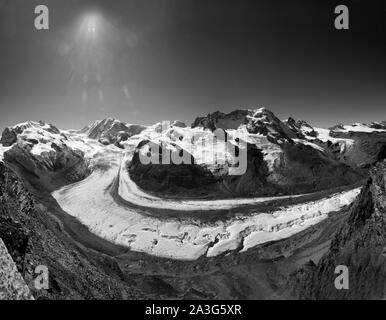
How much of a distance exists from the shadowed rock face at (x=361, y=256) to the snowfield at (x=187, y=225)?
2712 cm

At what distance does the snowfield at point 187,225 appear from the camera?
61.4 meters

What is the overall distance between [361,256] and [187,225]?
158 ft

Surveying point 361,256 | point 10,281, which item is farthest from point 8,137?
point 361,256

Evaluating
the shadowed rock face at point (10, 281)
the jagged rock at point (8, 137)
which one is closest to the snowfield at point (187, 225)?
the shadowed rock face at point (10, 281)

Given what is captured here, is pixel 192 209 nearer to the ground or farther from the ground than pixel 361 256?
nearer to the ground

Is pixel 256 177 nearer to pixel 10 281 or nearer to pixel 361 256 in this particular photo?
pixel 361 256

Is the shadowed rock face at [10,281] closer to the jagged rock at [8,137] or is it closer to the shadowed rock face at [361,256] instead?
the shadowed rock face at [361,256]

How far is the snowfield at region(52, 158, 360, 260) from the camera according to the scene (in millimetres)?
61375

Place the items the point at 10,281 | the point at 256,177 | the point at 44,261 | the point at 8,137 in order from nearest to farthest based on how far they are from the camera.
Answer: the point at 10,281
the point at 44,261
the point at 256,177
the point at 8,137

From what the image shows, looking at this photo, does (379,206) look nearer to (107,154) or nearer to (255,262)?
(255,262)

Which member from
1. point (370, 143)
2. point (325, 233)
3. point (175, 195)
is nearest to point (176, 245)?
point (325, 233)

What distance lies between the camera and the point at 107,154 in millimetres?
172250

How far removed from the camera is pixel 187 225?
72312 millimetres
